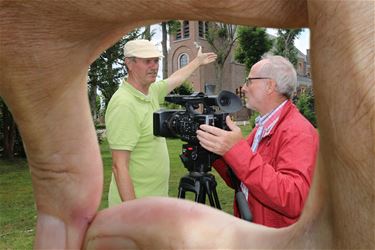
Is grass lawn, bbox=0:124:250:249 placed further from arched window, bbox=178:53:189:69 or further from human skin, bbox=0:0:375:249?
arched window, bbox=178:53:189:69

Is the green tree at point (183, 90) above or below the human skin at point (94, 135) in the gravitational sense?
below

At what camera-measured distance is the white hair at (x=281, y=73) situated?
2.16 m

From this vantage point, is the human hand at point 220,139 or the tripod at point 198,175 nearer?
the human hand at point 220,139

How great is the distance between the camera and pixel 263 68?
7.28ft

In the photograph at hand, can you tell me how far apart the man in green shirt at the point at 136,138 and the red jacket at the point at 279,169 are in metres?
0.62

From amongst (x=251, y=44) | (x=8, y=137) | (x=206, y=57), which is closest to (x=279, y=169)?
(x=206, y=57)

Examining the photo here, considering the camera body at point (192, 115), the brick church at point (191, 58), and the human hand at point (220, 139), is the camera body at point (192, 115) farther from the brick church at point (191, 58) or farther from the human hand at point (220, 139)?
the brick church at point (191, 58)

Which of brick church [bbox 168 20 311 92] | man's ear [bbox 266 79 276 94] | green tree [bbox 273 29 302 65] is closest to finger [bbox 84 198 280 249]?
man's ear [bbox 266 79 276 94]

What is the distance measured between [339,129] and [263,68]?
71.2 inches

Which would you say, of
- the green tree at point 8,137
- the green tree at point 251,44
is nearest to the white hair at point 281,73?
the green tree at point 8,137

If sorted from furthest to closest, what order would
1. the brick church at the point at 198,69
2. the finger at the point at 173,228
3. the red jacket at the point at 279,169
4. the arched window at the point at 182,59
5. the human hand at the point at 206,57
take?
1. the arched window at the point at 182,59
2. the brick church at the point at 198,69
3. the human hand at the point at 206,57
4. the red jacket at the point at 279,169
5. the finger at the point at 173,228

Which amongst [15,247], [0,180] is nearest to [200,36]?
[0,180]

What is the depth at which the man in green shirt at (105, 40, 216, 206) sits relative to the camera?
2.34 meters

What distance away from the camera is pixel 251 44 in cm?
2739
